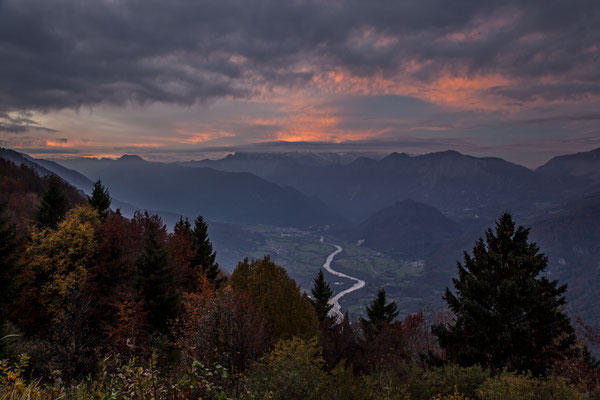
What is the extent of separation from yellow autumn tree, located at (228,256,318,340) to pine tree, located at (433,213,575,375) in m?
14.1

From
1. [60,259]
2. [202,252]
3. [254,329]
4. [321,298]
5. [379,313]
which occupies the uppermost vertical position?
[60,259]

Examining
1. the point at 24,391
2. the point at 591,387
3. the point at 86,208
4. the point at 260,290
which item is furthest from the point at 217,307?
the point at 86,208

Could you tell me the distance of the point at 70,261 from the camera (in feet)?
107

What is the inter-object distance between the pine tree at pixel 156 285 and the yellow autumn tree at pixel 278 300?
6807 millimetres

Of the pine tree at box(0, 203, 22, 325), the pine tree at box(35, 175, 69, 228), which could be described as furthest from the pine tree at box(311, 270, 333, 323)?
the pine tree at box(0, 203, 22, 325)

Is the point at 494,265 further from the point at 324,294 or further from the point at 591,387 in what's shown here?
the point at 324,294

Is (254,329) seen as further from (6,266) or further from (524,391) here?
(6,266)

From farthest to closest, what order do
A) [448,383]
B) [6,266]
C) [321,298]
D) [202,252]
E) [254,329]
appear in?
1. [321,298]
2. [202,252]
3. [254,329]
4. [6,266]
5. [448,383]

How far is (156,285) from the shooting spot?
1185 inches

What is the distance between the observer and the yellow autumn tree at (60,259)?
1228 inches

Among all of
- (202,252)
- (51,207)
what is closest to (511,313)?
(202,252)

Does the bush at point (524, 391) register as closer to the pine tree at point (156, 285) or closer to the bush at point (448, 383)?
the bush at point (448, 383)

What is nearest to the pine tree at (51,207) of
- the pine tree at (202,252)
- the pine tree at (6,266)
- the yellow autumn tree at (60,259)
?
the yellow autumn tree at (60,259)

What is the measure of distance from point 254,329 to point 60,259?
23.4 meters
